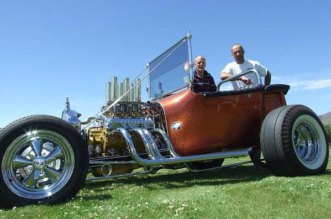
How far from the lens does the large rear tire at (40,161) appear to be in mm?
2928

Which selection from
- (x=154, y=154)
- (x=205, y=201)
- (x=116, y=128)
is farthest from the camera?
(x=116, y=128)

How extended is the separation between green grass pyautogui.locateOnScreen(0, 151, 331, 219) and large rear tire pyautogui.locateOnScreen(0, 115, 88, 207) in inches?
5.5

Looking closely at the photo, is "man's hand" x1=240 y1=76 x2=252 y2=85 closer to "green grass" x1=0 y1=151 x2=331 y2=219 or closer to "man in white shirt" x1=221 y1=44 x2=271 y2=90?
"man in white shirt" x1=221 y1=44 x2=271 y2=90

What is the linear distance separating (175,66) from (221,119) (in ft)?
4.56

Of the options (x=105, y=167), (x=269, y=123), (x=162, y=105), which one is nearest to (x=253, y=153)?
(x=269, y=123)

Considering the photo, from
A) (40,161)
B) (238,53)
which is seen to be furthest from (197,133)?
(40,161)

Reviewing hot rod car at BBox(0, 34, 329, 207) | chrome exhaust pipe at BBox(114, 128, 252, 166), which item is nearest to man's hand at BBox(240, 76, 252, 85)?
hot rod car at BBox(0, 34, 329, 207)

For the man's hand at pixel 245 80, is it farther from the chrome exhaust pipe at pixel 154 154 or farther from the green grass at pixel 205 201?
the green grass at pixel 205 201

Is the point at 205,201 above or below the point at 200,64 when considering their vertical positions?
below

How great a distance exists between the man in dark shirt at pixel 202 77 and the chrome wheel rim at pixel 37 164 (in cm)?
216

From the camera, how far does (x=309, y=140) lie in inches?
175

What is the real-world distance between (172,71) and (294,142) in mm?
2165

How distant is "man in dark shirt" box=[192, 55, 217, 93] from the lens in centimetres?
468

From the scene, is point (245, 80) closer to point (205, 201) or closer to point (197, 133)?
point (197, 133)
